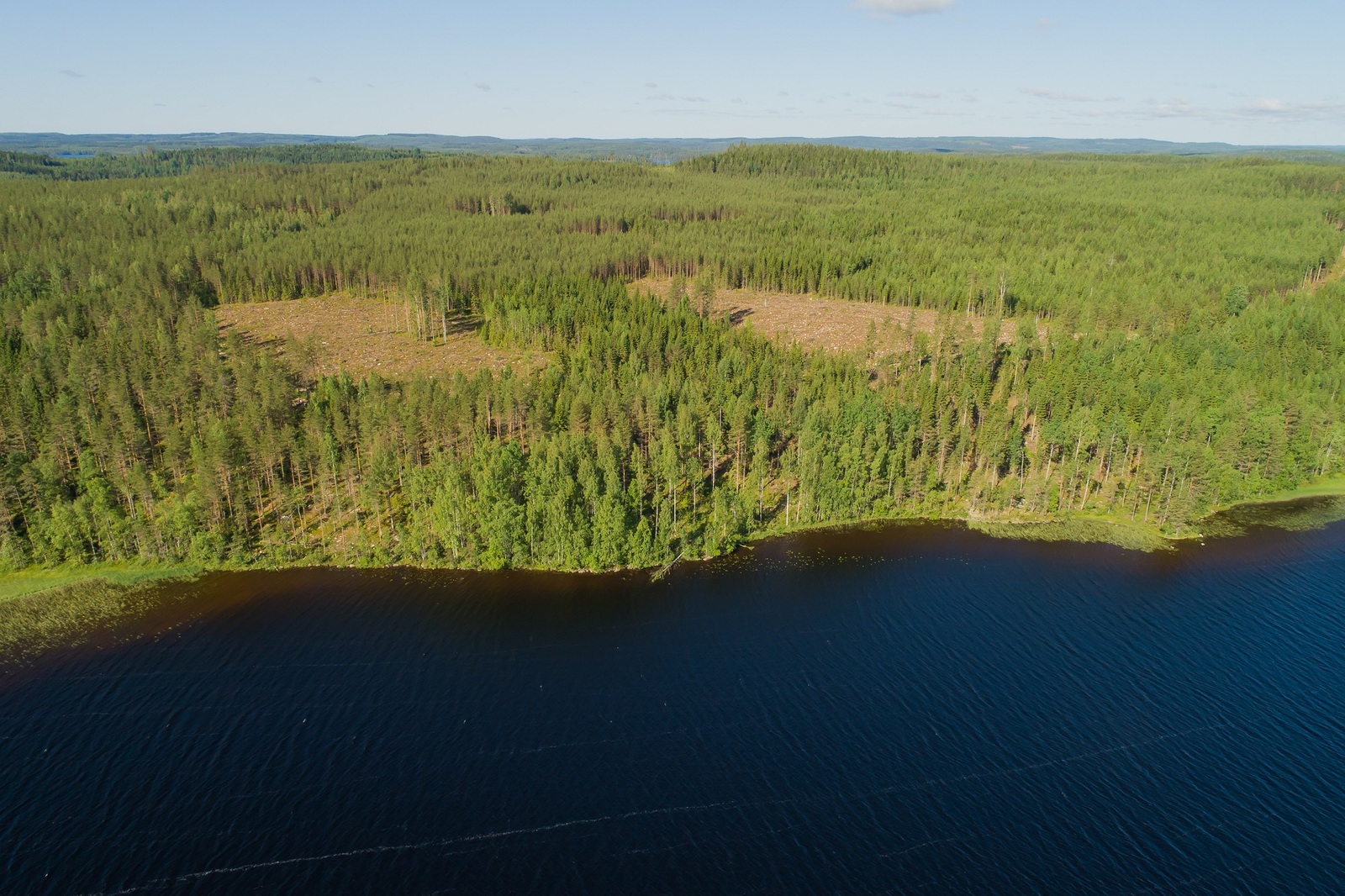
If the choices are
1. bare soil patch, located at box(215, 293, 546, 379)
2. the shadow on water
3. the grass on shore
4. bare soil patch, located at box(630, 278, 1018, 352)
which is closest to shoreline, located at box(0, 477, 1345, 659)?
the grass on shore

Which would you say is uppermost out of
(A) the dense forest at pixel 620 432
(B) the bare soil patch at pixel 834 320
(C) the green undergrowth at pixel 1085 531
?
(B) the bare soil patch at pixel 834 320

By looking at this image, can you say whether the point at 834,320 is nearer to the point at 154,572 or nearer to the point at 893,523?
the point at 893,523

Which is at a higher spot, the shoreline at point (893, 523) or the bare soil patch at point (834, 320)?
the bare soil patch at point (834, 320)

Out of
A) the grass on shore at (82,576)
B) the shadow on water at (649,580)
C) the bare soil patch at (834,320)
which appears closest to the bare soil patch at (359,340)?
the grass on shore at (82,576)

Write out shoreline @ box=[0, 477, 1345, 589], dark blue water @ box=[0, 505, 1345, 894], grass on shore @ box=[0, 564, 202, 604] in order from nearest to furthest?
dark blue water @ box=[0, 505, 1345, 894]
grass on shore @ box=[0, 564, 202, 604]
shoreline @ box=[0, 477, 1345, 589]

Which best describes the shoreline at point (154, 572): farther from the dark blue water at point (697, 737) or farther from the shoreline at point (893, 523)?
the dark blue water at point (697, 737)

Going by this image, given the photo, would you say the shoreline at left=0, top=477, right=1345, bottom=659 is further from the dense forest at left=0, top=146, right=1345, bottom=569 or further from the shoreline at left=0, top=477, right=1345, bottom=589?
the dense forest at left=0, top=146, right=1345, bottom=569
